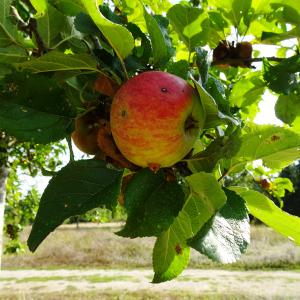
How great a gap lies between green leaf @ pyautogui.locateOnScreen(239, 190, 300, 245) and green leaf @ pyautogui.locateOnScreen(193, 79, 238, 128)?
0.48 ft

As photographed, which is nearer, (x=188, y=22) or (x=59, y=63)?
(x=59, y=63)

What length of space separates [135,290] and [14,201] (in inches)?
177

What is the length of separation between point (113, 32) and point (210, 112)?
175 mm

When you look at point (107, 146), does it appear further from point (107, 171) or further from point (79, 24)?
point (79, 24)

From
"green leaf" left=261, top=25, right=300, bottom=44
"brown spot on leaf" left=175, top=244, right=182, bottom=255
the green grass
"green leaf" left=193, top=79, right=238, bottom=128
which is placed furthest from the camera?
the green grass

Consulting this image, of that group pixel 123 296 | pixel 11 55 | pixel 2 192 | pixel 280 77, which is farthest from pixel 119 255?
pixel 11 55

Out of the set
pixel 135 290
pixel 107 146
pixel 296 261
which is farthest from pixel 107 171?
pixel 296 261

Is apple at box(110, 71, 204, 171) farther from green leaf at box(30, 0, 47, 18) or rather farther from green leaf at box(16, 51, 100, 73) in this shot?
green leaf at box(30, 0, 47, 18)

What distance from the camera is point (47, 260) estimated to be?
1453cm

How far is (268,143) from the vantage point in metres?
0.66

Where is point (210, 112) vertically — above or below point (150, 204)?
above

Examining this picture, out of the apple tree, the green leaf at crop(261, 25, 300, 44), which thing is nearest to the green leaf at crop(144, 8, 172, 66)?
the apple tree

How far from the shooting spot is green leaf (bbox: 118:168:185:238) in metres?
0.60

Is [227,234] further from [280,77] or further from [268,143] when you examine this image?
[280,77]
